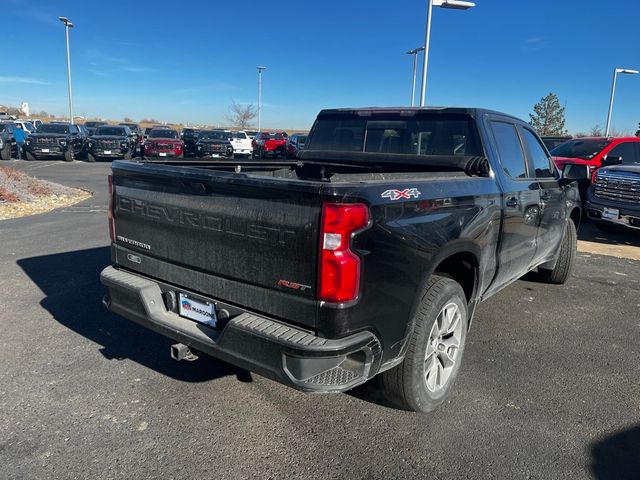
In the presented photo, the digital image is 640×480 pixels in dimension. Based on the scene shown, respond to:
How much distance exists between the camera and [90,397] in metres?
3.22

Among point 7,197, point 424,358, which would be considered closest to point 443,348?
point 424,358

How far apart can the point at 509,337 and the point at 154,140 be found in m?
22.3

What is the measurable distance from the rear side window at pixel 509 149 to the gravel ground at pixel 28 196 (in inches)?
357

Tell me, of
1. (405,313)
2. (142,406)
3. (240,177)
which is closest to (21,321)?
(142,406)

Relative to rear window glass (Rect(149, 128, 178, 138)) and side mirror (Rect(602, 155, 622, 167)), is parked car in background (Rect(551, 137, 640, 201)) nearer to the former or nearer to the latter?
side mirror (Rect(602, 155, 622, 167))

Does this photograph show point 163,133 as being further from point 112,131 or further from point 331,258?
point 331,258

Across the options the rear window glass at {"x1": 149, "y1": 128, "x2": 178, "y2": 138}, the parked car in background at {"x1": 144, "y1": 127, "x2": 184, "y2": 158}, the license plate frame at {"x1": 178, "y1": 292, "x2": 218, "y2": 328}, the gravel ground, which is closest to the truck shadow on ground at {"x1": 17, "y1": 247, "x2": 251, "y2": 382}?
the license plate frame at {"x1": 178, "y1": 292, "x2": 218, "y2": 328}

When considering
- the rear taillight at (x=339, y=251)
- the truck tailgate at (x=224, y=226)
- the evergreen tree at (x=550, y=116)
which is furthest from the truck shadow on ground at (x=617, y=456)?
the evergreen tree at (x=550, y=116)

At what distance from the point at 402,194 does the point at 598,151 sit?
10.6 m

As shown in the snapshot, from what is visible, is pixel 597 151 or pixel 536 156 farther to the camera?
pixel 597 151

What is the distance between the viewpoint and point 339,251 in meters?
2.35

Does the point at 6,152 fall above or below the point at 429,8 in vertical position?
below

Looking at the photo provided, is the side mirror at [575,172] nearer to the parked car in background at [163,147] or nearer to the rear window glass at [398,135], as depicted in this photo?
the rear window glass at [398,135]

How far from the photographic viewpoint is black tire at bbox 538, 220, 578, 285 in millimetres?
5898
